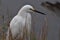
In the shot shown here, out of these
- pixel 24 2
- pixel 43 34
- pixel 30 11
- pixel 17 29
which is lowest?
pixel 43 34

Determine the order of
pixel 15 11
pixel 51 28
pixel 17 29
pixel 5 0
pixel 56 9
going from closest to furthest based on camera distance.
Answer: pixel 56 9
pixel 17 29
pixel 51 28
pixel 15 11
pixel 5 0

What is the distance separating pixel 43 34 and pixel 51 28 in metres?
2.98

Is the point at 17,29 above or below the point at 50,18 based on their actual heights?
below

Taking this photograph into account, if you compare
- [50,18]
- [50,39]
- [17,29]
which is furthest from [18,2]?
[17,29]

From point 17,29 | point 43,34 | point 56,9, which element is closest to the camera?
point 43,34

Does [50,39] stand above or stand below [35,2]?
below

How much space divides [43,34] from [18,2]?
3913 mm

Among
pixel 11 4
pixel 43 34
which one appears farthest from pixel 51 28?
pixel 43 34

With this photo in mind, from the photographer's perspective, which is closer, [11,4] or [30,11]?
[30,11]

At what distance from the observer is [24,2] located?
6.30m

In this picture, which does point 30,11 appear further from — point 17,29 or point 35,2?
point 35,2

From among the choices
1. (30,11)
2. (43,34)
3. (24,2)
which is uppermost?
(24,2)

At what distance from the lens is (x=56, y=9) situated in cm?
366

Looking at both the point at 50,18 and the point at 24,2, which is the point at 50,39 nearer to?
the point at 50,18
